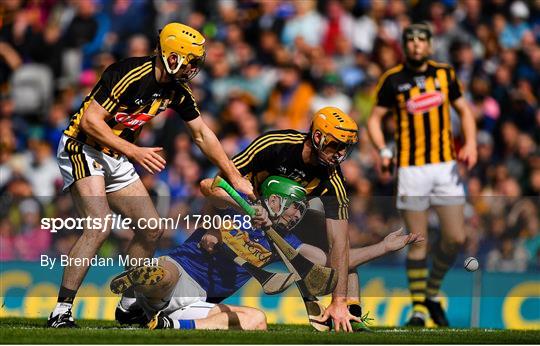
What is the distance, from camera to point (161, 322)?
10.2m

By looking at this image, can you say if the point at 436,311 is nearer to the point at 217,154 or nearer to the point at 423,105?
the point at 423,105

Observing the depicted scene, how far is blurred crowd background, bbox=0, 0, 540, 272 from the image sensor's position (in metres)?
16.5

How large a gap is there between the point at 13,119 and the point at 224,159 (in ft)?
26.2

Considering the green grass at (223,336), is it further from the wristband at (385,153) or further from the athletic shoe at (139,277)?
the wristband at (385,153)

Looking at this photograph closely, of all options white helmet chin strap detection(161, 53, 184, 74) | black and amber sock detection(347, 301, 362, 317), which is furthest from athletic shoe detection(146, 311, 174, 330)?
white helmet chin strap detection(161, 53, 184, 74)

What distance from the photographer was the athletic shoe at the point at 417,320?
1230cm

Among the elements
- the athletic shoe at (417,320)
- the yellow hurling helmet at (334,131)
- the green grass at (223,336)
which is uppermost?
the yellow hurling helmet at (334,131)

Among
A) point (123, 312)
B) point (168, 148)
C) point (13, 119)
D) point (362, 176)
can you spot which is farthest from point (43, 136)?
point (123, 312)

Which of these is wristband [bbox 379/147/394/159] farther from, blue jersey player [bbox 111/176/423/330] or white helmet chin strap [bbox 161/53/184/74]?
white helmet chin strap [bbox 161/53/184/74]

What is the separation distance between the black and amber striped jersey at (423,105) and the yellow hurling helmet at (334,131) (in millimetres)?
2651

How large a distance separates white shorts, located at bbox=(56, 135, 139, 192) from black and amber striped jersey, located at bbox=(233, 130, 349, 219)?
2.94 ft

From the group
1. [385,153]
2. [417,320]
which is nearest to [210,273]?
[417,320]

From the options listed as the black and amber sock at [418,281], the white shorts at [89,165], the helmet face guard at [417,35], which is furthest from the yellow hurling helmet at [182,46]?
the helmet face guard at [417,35]

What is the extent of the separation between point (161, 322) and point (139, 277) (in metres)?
0.37
